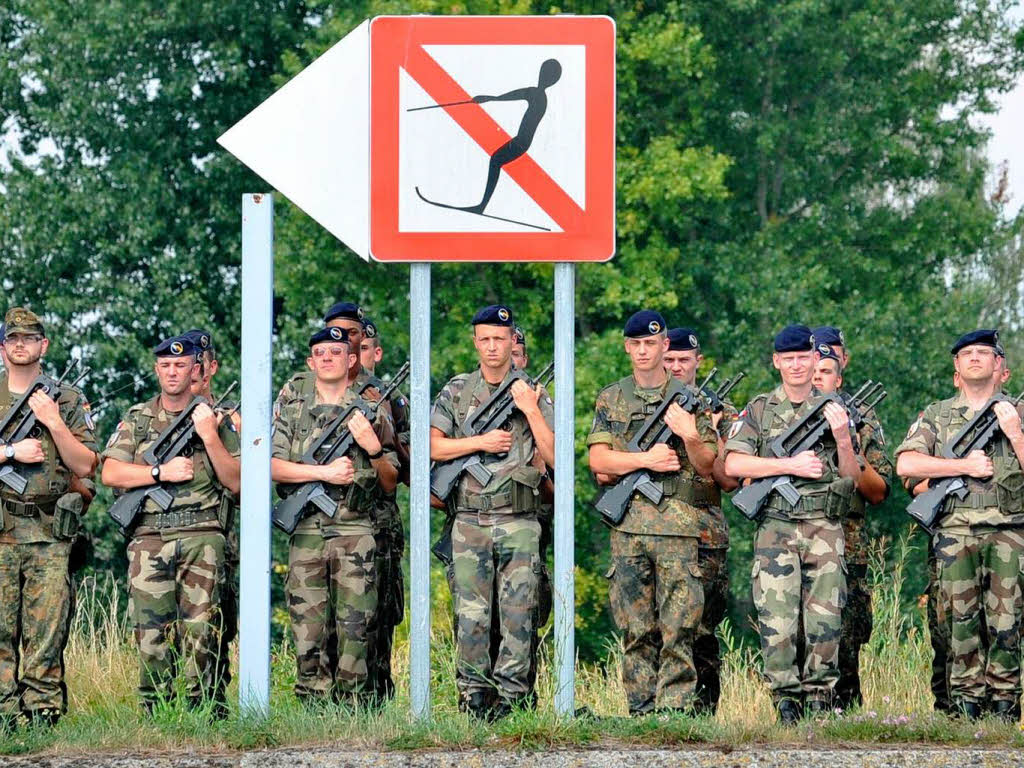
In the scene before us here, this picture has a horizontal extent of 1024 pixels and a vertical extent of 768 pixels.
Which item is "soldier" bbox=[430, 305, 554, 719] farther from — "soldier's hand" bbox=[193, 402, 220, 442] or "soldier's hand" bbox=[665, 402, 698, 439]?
"soldier's hand" bbox=[193, 402, 220, 442]

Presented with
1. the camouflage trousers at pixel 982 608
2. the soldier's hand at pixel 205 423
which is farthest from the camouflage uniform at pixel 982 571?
the soldier's hand at pixel 205 423

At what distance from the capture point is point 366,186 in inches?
274

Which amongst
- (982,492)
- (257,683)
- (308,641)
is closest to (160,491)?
(308,641)

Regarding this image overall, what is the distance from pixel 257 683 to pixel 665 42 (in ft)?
57.2

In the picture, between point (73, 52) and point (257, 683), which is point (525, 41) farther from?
point (73, 52)

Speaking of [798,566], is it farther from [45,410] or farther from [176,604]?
[45,410]

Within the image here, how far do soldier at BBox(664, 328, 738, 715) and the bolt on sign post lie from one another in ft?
6.05

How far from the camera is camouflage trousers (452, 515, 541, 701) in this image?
8.09m

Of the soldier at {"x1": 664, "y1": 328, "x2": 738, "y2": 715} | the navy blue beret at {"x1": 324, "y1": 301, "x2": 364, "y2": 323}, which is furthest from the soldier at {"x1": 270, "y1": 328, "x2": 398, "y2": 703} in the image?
the soldier at {"x1": 664, "y1": 328, "x2": 738, "y2": 715}

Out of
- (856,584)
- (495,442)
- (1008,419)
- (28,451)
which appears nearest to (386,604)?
(495,442)

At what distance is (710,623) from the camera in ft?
Result: 29.1

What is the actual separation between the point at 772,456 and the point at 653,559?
0.76 m

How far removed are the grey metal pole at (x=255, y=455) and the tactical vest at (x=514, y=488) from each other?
5.24ft

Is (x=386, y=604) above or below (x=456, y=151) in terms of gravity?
below
